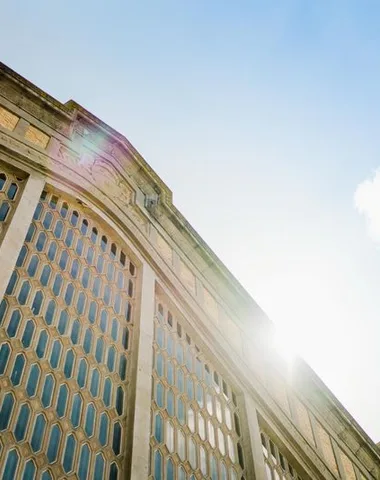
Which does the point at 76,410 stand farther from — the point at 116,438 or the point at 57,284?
the point at 57,284

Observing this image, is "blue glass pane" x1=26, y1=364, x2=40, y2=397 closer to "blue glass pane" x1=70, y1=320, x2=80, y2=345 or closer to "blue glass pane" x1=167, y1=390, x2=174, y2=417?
"blue glass pane" x1=70, y1=320, x2=80, y2=345

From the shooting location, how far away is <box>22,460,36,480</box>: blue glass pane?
447 centimetres

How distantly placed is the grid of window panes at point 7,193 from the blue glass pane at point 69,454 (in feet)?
9.02

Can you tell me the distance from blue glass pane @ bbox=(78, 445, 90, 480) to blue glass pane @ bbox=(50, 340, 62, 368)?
1022 millimetres

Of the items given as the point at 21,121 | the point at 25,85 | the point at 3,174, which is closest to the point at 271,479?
the point at 3,174

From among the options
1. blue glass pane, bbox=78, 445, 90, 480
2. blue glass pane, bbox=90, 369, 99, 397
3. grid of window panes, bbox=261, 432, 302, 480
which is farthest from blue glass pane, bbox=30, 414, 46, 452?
grid of window panes, bbox=261, 432, 302, 480

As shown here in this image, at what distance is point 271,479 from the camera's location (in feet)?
26.2

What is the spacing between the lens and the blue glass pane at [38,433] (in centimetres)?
472

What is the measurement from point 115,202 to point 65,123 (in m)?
2.07

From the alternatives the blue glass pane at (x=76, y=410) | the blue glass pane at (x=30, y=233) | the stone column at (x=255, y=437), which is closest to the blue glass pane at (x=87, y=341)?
the blue glass pane at (x=76, y=410)

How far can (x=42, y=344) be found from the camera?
5562mm

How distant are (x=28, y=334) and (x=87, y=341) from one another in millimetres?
995

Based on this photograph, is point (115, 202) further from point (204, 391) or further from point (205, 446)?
point (205, 446)

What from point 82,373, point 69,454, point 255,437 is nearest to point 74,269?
point 82,373
